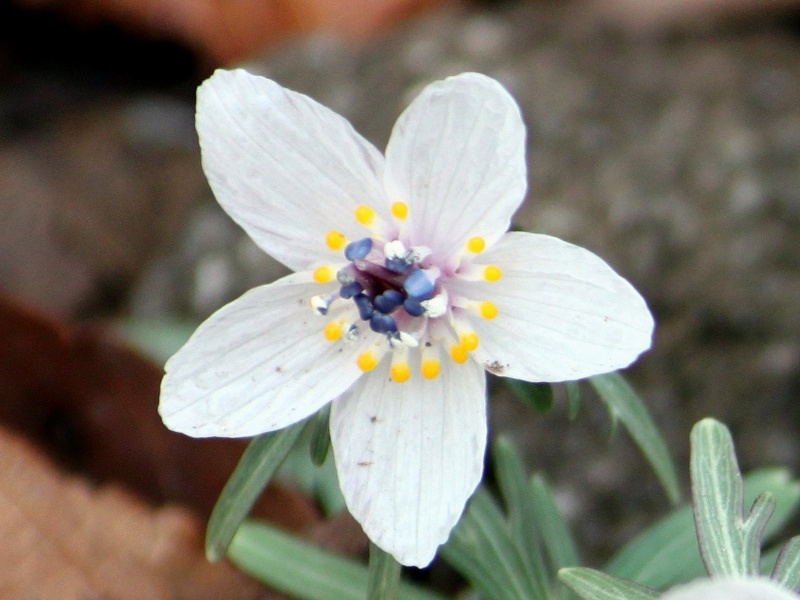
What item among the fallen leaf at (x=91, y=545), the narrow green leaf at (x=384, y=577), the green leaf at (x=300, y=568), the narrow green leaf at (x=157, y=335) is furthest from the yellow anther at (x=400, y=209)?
the narrow green leaf at (x=157, y=335)

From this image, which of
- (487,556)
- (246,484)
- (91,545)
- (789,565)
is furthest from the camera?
(91,545)

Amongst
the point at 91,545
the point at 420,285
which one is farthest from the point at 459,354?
the point at 91,545

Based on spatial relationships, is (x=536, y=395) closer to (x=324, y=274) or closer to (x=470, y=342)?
(x=470, y=342)

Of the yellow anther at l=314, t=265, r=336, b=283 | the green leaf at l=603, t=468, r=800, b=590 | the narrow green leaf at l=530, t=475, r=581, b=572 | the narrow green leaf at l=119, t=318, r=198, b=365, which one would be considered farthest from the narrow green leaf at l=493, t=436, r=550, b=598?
the narrow green leaf at l=119, t=318, r=198, b=365

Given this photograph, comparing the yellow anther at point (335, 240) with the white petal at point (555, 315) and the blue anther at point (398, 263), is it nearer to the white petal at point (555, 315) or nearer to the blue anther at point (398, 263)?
the blue anther at point (398, 263)

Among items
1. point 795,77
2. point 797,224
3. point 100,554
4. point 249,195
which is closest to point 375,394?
point 249,195

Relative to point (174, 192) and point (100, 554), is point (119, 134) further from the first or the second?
point (100, 554)

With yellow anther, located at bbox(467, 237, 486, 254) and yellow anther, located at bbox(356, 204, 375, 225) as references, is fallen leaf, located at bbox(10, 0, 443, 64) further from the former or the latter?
yellow anther, located at bbox(467, 237, 486, 254)
